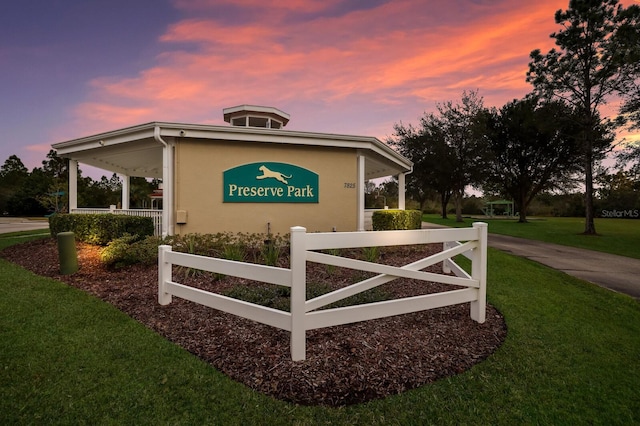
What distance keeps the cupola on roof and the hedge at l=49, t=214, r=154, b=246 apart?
6055 millimetres

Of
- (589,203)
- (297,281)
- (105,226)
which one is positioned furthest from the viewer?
(589,203)

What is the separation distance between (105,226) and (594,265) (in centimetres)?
1378

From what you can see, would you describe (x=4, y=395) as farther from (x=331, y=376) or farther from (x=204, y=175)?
(x=204, y=175)

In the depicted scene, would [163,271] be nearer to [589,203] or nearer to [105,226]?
[105,226]

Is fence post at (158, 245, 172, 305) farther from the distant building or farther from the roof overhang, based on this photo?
the roof overhang

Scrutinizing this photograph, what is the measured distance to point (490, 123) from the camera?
2883cm

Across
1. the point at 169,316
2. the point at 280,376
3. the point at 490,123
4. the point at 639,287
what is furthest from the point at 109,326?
the point at 490,123

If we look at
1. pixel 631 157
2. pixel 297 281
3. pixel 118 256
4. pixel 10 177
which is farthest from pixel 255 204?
pixel 10 177

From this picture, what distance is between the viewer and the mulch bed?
2.44 metres

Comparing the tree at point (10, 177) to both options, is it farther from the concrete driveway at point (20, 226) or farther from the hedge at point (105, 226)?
the hedge at point (105, 226)

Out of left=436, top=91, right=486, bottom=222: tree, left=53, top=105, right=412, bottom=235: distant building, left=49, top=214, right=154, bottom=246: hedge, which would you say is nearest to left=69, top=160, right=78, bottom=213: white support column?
left=53, top=105, right=412, bottom=235: distant building

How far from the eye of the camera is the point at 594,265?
8156mm

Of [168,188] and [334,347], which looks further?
[168,188]

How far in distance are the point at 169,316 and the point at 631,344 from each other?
19.1 ft
